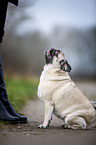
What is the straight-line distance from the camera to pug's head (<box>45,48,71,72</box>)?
4.48 meters

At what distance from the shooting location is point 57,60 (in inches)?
177

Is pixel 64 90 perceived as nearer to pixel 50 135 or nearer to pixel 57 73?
pixel 57 73

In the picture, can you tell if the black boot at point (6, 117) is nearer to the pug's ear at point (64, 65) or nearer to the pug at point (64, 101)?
the pug at point (64, 101)

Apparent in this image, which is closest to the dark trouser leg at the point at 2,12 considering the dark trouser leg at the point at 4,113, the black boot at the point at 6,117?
the dark trouser leg at the point at 4,113

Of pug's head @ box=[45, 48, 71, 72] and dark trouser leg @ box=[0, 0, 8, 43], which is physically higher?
dark trouser leg @ box=[0, 0, 8, 43]

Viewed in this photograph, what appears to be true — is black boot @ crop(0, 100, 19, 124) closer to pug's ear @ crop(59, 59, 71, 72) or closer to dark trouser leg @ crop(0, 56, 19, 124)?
dark trouser leg @ crop(0, 56, 19, 124)

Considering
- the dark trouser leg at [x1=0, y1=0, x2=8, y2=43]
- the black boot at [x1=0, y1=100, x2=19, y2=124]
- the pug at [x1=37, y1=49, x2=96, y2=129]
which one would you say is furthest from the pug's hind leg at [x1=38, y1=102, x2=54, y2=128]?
the dark trouser leg at [x1=0, y1=0, x2=8, y2=43]

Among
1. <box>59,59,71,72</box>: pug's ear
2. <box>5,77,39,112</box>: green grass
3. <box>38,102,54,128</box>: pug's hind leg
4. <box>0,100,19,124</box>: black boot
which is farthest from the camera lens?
<box>5,77,39,112</box>: green grass

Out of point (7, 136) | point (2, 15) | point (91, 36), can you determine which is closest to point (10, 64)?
point (91, 36)

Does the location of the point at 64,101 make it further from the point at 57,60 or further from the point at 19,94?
the point at 19,94

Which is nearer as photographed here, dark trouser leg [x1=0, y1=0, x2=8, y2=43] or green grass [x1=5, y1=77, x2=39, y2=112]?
dark trouser leg [x1=0, y1=0, x2=8, y2=43]

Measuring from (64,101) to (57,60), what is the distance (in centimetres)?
86

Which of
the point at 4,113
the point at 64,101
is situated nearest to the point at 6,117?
the point at 4,113

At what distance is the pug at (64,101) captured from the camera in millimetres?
4281
